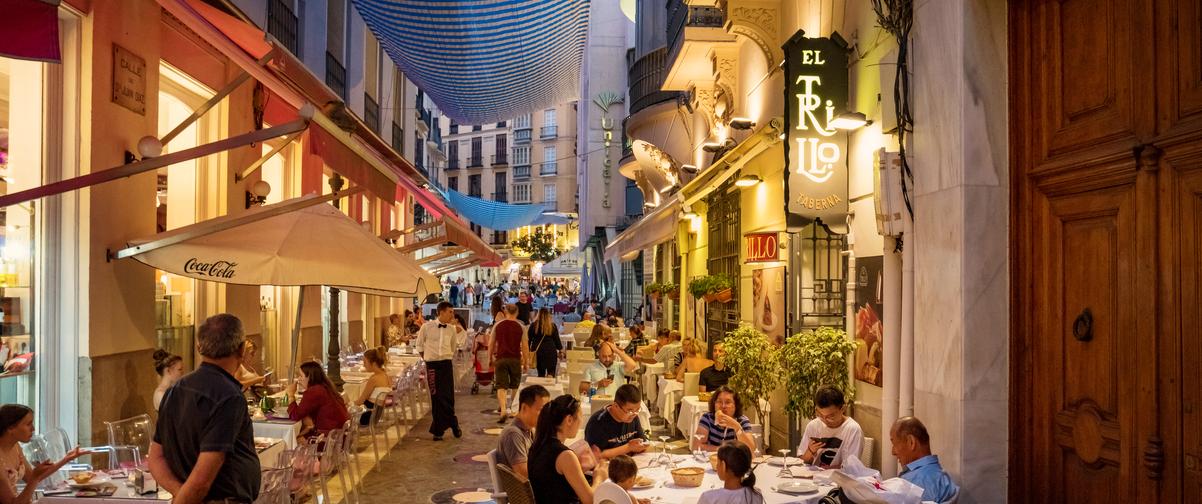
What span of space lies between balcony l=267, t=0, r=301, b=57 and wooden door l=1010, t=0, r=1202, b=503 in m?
10.8

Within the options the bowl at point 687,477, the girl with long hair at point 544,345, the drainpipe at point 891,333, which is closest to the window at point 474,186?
the girl with long hair at point 544,345

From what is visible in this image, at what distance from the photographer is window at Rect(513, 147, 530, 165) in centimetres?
6616

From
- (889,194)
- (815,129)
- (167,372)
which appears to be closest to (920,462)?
(889,194)

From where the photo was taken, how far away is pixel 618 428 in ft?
22.9

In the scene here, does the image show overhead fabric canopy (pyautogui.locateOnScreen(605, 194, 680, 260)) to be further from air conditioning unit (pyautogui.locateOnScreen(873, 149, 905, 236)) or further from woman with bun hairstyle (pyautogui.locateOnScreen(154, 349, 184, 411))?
woman with bun hairstyle (pyautogui.locateOnScreen(154, 349, 184, 411))

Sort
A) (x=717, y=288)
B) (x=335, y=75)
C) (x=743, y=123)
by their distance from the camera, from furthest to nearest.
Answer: (x=335, y=75) < (x=717, y=288) < (x=743, y=123)

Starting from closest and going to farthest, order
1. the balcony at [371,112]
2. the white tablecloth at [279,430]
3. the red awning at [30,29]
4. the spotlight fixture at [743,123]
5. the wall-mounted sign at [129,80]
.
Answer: the red awning at [30,29]
the wall-mounted sign at [129,80]
the white tablecloth at [279,430]
the spotlight fixture at [743,123]
the balcony at [371,112]

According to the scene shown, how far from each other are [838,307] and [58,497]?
7263 mm

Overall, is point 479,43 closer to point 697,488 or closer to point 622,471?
point 697,488

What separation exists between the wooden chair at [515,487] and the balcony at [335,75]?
12.9 m

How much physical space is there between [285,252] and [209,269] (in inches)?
21.7

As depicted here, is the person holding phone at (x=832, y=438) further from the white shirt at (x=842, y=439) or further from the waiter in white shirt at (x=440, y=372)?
the waiter in white shirt at (x=440, y=372)

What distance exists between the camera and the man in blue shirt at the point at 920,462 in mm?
5184

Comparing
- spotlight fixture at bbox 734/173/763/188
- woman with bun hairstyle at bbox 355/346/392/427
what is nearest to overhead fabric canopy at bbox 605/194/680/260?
spotlight fixture at bbox 734/173/763/188
